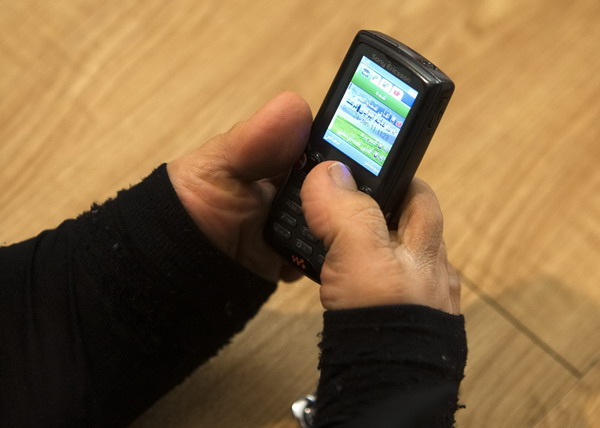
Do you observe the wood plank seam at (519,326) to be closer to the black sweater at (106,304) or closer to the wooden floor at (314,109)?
the wooden floor at (314,109)

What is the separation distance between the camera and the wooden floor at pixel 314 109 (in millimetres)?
692

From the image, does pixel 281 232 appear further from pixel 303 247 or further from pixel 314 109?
pixel 314 109

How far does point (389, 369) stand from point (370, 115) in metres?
0.20

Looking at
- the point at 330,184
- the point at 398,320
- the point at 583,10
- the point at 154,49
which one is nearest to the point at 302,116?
the point at 330,184

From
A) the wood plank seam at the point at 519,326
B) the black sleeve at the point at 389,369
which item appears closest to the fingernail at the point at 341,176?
the black sleeve at the point at 389,369

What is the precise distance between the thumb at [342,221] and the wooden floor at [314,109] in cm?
20

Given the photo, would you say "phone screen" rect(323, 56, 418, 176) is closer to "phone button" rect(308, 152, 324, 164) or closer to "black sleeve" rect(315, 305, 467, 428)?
"phone button" rect(308, 152, 324, 164)

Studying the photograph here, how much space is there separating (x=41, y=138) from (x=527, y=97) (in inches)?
20.3

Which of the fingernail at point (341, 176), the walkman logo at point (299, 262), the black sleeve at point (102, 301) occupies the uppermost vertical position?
the fingernail at point (341, 176)

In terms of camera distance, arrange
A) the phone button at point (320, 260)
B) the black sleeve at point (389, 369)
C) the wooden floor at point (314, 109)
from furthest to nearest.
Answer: the wooden floor at point (314, 109), the phone button at point (320, 260), the black sleeve at point (389, 369)

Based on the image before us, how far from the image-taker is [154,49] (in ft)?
2.69

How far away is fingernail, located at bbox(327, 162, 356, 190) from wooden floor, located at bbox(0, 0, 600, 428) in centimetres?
19

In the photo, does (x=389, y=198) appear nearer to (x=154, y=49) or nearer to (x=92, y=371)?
(x=92, y=371)

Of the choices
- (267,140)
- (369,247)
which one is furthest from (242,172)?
(369,247)
